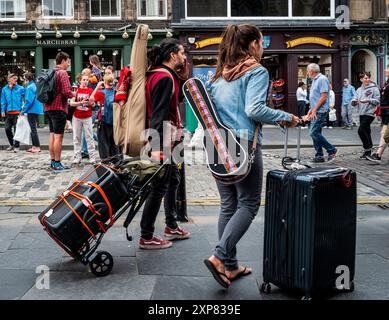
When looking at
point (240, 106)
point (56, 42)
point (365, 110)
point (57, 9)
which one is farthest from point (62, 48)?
point (240, 106)

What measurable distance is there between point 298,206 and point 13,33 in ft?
69.1

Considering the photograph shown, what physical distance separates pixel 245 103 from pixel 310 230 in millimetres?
970

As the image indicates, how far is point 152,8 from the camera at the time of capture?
24.0m

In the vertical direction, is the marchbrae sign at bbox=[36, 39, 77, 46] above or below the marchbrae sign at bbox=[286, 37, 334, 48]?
above

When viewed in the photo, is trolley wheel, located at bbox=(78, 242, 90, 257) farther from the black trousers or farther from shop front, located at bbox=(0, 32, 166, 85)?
shop front, located at bbox=(0, 32, 166, 85)

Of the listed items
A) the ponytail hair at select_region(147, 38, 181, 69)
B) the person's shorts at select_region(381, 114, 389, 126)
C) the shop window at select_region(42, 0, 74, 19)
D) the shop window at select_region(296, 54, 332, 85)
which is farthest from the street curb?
the shop window at select_region(42, 0, 74, 19)

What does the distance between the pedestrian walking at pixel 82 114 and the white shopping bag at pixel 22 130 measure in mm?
2410

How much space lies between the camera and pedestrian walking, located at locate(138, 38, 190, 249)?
4.92m

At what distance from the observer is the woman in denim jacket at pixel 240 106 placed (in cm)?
416

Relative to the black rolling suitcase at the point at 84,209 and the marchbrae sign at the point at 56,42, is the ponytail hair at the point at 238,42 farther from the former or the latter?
the marchbrae sign at the point at 56,42

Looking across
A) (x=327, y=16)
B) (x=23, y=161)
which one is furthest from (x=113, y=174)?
(x=327, y=16)

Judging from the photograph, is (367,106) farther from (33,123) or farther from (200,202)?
(33,123)

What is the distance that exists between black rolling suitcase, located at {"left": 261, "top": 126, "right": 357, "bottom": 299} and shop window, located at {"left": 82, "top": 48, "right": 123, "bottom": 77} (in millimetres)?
20413

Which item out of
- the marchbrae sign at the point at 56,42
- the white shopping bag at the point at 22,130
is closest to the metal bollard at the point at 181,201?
the white shopping bag at the point at 22,130
